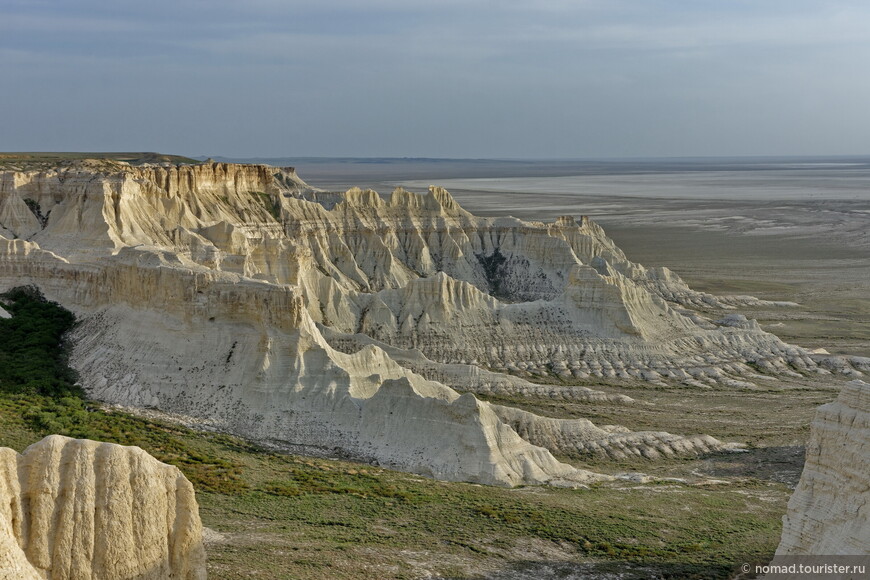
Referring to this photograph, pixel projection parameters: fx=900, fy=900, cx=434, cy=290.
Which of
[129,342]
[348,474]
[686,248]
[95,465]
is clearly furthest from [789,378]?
[686,248]

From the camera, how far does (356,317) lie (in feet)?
202

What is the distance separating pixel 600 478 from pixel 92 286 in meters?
27.1

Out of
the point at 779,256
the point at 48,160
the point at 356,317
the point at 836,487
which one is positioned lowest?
the point at 356,317

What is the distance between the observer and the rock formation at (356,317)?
34938 mm

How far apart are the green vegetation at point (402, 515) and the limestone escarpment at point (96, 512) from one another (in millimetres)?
2618

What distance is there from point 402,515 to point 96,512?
37.1 feet

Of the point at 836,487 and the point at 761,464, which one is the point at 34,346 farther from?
the point at 836,487

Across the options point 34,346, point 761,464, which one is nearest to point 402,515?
point 761,464

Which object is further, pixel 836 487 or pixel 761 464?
pixel 761 464

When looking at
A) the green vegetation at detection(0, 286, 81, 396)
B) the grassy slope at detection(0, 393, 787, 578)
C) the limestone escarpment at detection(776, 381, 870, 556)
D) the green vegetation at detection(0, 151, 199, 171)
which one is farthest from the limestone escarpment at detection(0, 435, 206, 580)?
the green vegetation at detection(0, 151, 199, 171)

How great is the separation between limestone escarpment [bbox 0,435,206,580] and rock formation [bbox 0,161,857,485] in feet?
53.3

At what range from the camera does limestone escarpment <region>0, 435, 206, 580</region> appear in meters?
15.2

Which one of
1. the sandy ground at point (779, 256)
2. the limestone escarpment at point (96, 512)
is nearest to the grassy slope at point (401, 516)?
the limestone escarpment at point (96, 512)

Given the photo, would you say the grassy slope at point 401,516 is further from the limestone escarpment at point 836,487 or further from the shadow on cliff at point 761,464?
the limestone escarpment at point 836,487
